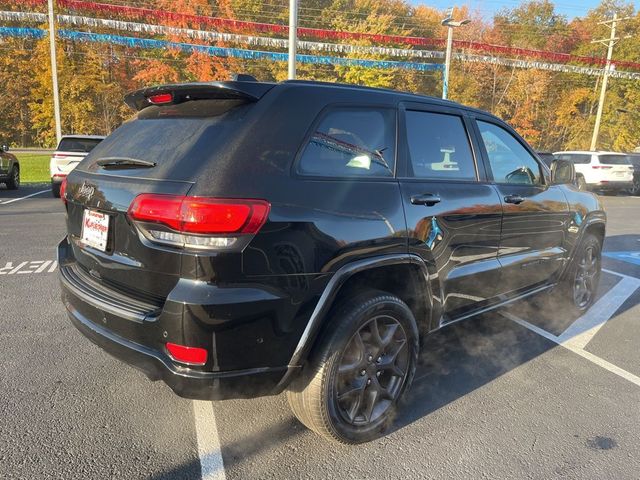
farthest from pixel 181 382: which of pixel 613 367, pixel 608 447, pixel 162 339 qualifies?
pixel 613 367

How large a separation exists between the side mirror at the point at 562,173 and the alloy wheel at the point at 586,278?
81cm

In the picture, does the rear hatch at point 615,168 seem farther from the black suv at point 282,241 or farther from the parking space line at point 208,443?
the parking space line at point 208,443

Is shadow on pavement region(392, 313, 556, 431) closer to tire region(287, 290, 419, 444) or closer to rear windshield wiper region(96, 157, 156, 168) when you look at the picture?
tire region(287, 290, 419, 444)

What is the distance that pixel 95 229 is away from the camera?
7.79 feet

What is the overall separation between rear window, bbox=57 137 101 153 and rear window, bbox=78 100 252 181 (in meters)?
10.2

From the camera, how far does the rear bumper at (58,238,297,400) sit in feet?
6.38

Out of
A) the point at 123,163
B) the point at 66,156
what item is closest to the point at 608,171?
the point at 66,156

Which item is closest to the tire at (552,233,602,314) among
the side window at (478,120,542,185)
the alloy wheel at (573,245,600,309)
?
the alloy wheel at (573,245,600,309)

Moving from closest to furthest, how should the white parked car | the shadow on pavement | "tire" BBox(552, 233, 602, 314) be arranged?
the shadow on pavement → "tire" BBox(552, 233, 602, 314) → the white parked car

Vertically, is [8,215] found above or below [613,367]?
below

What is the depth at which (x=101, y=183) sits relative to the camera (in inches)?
93.9

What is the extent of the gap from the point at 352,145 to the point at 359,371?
1.22m

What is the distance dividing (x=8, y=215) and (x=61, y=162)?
8.86 feet

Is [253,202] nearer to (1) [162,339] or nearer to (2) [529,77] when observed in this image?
(1) [162,339]
